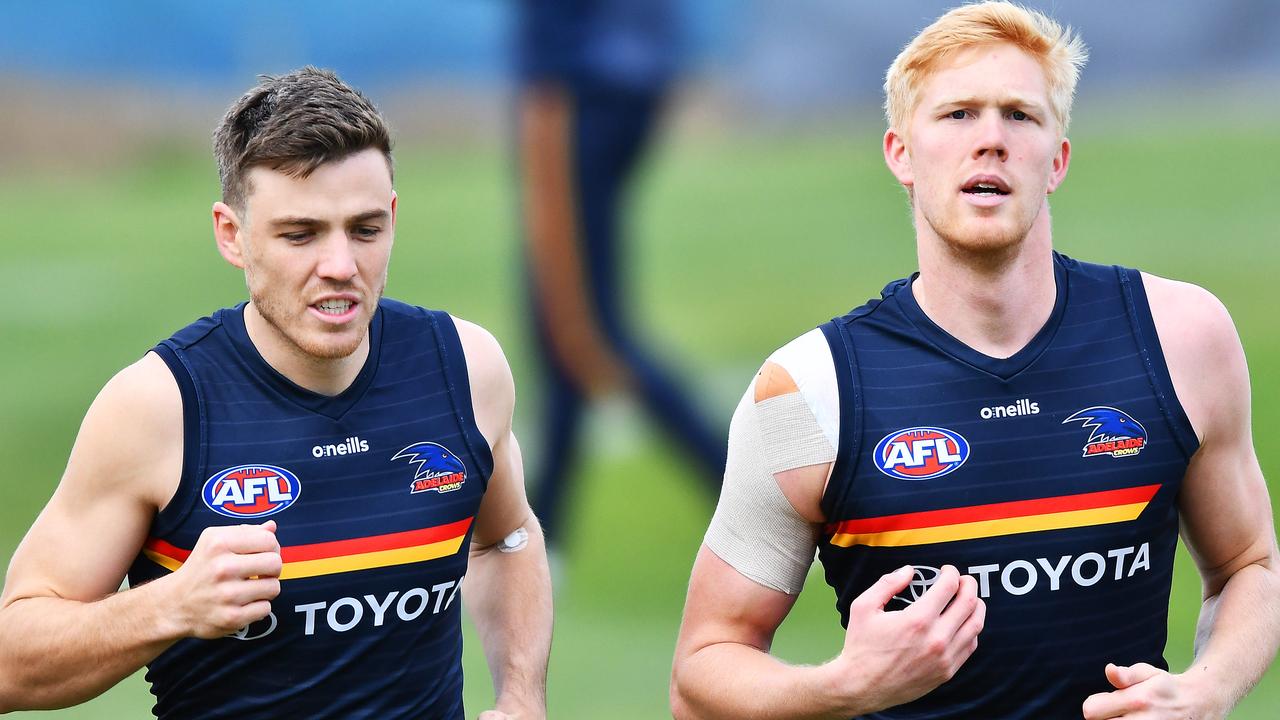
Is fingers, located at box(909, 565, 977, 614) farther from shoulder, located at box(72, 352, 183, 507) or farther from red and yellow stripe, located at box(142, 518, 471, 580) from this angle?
shoulder, located at box(72, 352, 183, 507)

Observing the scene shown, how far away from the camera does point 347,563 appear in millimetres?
2529

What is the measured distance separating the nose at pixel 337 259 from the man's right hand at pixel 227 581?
0.41 metres

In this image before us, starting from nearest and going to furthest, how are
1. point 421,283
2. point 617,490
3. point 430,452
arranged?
point 430,452
point 617,490
point 421,283

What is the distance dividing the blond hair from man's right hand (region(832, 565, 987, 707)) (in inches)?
30.6

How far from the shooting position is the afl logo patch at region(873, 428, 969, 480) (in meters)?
2.45

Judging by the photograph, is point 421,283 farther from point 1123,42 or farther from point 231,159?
point 231,159

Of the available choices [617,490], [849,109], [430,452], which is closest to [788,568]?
[430,452]

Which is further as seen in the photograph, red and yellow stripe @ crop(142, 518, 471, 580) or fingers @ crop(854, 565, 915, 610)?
red and yellow stripe @ crop(142, 518, 471, 580)

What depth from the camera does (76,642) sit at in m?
2.34

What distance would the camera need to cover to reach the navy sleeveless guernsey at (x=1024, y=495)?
2443 mm

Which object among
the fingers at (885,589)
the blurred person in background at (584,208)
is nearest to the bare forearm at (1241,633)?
the fingers at (885,589)

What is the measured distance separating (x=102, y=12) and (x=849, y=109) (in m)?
5.52

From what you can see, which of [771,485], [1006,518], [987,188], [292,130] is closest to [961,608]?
[1006,518]

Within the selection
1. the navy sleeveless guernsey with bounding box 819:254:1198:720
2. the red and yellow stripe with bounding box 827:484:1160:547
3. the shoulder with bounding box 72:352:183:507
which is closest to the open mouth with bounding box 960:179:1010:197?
the navy sleeveless guernsey with bounding box 819:254:1198:720
